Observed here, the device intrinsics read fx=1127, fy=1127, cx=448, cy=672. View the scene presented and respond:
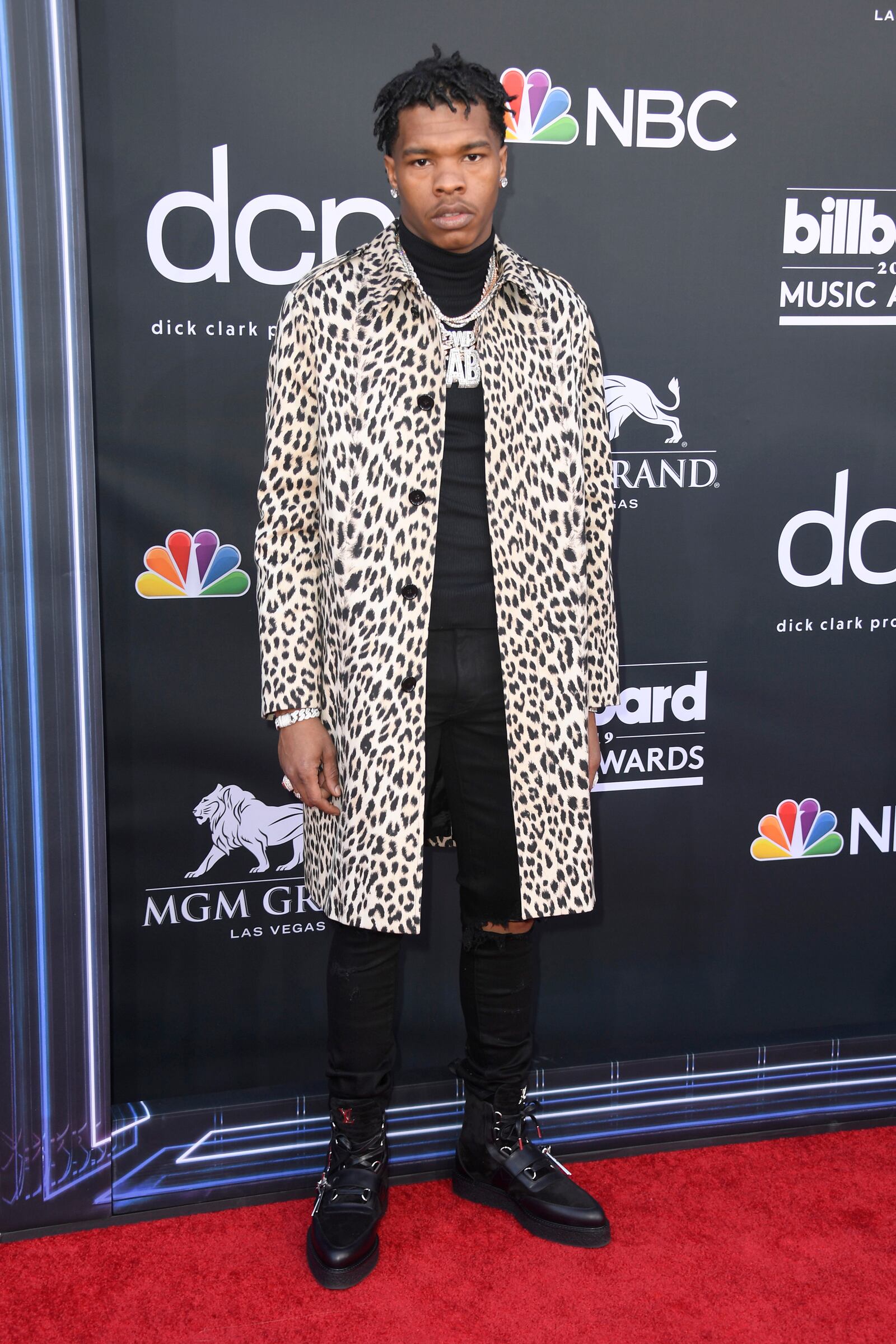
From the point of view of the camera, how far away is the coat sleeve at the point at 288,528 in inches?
65.1

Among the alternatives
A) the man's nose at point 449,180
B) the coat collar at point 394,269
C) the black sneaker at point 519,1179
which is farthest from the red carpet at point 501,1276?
the man's nose at point 449,180

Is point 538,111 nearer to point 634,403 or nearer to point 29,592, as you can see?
point 634,403

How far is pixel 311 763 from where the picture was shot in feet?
5.55

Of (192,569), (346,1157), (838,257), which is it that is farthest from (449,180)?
(346,1157)

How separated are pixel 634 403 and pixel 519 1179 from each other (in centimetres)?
141

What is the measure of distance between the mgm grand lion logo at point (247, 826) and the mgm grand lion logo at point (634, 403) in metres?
0.97

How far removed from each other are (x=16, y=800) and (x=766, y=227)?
1.70 metres

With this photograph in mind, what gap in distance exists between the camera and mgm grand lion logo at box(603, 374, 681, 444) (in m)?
2.14

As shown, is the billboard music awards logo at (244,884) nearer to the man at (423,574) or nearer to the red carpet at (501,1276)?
the man at (423,574)

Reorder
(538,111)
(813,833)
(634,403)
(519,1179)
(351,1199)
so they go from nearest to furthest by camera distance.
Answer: (351,1199)
(519,1179)
(538,111)
(634,403)
(813,833)

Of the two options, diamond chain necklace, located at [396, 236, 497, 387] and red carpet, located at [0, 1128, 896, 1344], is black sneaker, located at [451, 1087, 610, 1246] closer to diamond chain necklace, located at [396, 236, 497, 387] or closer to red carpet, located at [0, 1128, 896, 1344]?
red carpet, located at [0, 1128, 896, 1344]

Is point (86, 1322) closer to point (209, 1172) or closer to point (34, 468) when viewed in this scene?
point (209, 1172)

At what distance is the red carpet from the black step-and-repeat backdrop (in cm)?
40

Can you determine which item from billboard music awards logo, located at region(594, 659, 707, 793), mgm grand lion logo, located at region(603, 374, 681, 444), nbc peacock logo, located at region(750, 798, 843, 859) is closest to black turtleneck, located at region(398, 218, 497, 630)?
mgm grand lion logo, located at region(603, 374, 681, 444)
